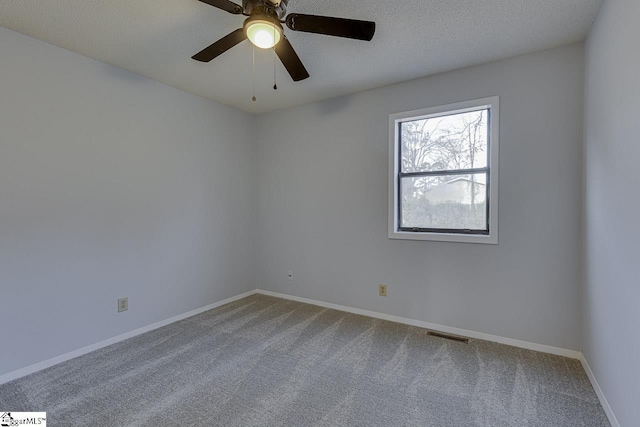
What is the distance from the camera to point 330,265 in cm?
364

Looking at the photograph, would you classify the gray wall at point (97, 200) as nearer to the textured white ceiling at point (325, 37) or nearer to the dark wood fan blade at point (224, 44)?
the textured white ceiling at point (325, 37)

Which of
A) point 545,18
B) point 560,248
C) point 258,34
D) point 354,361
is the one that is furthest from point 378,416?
point 545,18

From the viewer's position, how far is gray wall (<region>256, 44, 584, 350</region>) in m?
2.44

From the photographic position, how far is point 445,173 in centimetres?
298

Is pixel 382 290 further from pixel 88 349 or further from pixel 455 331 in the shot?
pixel 88 349

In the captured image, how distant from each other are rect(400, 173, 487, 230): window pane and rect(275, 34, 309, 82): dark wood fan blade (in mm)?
1623

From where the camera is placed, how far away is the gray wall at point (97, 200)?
221cm

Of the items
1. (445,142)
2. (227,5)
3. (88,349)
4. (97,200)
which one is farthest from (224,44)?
(88,349)

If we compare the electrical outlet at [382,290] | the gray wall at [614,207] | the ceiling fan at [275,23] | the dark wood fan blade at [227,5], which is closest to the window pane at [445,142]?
the gray wall at [614,207]

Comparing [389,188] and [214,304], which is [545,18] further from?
[214,304]

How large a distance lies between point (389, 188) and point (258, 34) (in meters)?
2.03

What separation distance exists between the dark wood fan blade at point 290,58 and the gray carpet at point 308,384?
2.16 m

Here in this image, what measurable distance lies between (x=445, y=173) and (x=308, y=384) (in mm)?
2210

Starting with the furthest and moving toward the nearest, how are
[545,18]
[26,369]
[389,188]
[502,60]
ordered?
[389,188] → [502,60] → [26,369] → [545,18]
